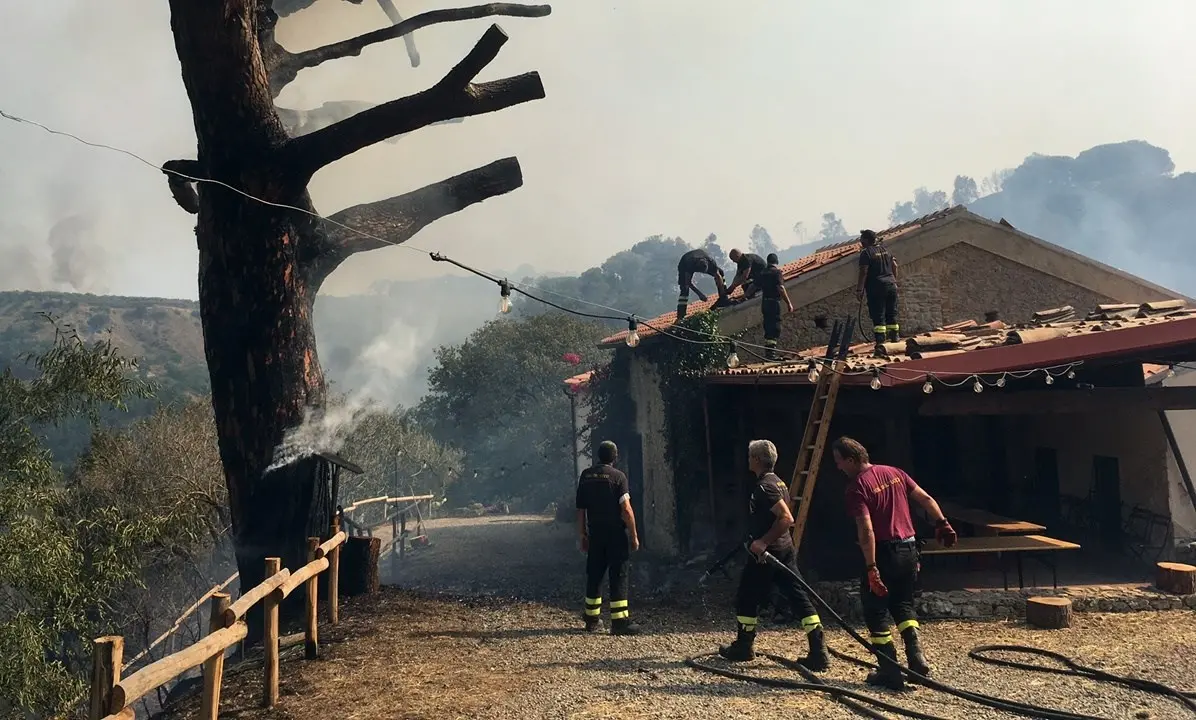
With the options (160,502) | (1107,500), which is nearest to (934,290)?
(1107,500)

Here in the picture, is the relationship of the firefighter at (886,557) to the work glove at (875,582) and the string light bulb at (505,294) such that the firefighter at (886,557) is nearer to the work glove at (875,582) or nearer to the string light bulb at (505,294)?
the work glove at (875,582)

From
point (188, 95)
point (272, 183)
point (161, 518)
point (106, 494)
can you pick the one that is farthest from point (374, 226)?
point (106, 494)

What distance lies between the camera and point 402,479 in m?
34.1

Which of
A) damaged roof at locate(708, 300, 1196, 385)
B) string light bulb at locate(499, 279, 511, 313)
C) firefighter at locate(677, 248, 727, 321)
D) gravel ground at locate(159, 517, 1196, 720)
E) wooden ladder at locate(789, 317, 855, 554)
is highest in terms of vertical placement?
firefighter at locate(677, 248, 727, 321)

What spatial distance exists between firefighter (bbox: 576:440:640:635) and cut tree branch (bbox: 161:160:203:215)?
17.3ft

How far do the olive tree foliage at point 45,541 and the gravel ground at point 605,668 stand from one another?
3700mm

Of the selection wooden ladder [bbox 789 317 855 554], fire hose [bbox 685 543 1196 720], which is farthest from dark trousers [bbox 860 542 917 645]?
wooden ladder [bbox 789 317 855 554]

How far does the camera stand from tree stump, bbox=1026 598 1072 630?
7.36m

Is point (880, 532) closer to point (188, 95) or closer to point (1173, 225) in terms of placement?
point (188, 95)

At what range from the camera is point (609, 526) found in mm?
7656

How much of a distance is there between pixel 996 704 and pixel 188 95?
379 inches

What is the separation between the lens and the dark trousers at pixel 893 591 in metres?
5.69

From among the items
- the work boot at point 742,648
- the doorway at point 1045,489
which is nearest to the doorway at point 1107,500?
the doorway at point 1045,489

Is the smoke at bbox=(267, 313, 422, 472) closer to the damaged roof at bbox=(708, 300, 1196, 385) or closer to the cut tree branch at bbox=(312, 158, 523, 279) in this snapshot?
the cut tree branch at bbox=(312, 158, 523, 279)
